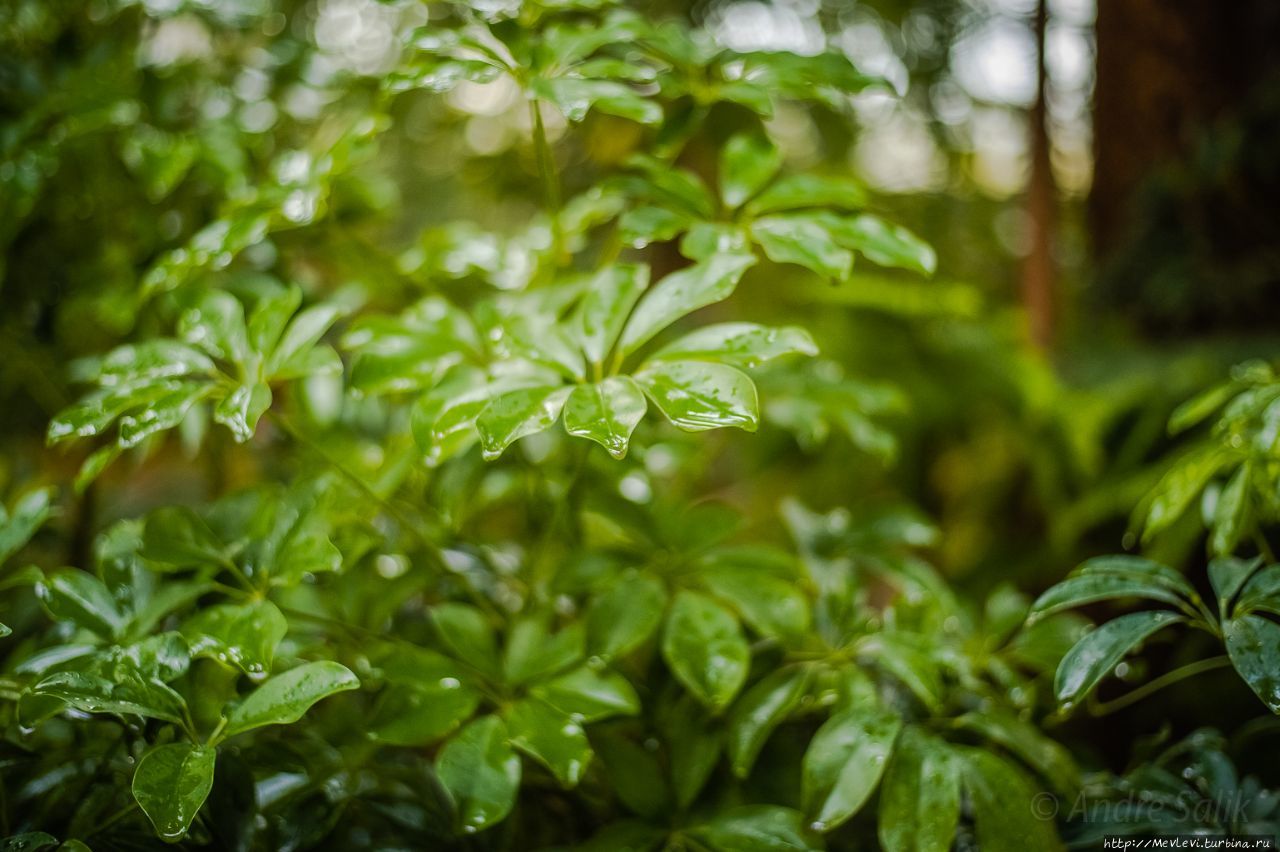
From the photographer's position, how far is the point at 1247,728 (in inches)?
33.1

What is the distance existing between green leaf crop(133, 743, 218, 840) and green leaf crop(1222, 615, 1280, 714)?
0.77 metres

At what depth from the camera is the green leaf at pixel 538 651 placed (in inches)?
30.0

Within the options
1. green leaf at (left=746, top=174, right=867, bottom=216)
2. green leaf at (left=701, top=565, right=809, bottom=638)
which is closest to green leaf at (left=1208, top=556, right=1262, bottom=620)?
green leaf at (left=701, top=565, right=809, bottom=638)

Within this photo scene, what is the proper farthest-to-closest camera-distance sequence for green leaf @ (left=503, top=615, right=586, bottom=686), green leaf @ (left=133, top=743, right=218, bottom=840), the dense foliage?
green leaf @ (left=503, top=615, right=586, bottom=686) < the dense foliage < green leaf @ (left=133, top=743, right=218, bottom=840)

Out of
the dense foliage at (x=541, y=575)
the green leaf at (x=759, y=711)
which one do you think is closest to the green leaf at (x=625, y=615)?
the dense foliage at (x=541, y=575)

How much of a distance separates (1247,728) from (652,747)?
63 centimetres

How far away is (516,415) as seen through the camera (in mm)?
605

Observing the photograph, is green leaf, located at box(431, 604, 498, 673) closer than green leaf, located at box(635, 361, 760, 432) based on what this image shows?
No

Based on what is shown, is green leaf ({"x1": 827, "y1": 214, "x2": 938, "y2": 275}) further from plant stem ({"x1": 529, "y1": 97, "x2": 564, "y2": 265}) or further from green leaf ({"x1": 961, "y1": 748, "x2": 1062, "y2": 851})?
green leaf ({"x1": 961, "y1": 748, "x2": 1062, "y2": 851})

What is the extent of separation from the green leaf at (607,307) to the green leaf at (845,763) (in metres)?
0.40

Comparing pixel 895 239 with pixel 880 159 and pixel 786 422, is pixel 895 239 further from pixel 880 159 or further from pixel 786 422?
pixel 880 159

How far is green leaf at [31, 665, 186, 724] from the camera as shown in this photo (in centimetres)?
58

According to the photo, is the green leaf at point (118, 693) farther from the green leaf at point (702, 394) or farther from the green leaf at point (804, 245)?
the green leaf at point (804, 245)

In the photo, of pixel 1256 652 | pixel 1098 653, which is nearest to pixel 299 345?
pixel 1098 653
